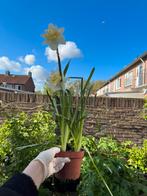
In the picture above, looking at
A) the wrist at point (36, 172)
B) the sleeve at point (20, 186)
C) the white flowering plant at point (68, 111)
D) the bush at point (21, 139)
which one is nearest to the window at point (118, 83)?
the bush at point (21, 139)

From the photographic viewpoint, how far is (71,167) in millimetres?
1199

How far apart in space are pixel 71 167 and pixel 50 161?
0.19 metres

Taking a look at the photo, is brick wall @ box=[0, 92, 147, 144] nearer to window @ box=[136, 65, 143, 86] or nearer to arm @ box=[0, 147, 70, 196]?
arm @ box=[0, 147, 70, 196]

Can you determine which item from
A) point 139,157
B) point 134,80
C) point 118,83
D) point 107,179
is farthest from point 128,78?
point 107,179

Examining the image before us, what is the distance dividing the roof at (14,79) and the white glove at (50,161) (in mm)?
28827

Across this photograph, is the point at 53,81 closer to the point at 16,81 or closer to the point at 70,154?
the point at 70,154

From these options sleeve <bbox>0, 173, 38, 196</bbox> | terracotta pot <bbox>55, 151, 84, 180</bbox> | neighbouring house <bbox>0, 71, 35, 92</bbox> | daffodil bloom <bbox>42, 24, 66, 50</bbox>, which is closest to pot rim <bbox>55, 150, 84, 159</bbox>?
terracotta pot <bbox>55, 151, 84, 180</bbox>

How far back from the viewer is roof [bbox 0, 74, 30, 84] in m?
29.1

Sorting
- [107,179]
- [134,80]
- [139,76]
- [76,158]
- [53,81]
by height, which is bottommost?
[107,179]

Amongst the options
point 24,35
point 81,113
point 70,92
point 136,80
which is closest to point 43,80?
point 70,92

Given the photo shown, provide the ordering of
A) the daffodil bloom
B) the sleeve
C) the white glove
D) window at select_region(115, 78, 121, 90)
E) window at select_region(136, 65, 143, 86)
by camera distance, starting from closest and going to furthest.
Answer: the sleeve, the white glove, the daffodil bloom, window at select_region(136, 65, 143, 86), window at select_region(115, 78, 121, 90)

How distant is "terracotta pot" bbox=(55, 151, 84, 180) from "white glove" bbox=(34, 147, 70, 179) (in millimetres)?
34

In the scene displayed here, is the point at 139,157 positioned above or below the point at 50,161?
below

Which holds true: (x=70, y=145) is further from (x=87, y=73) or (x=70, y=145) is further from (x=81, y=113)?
(x=87, y=73)
